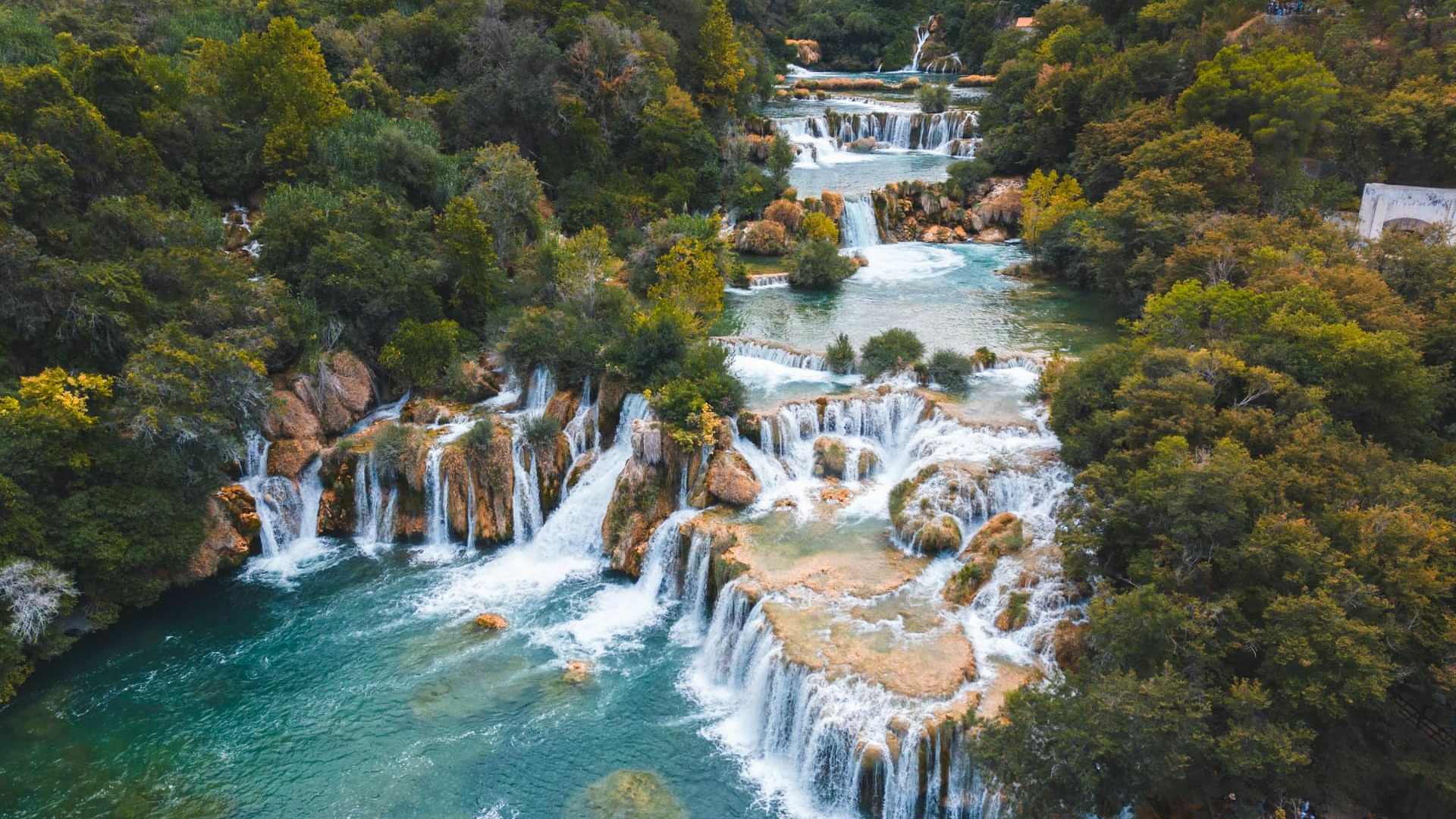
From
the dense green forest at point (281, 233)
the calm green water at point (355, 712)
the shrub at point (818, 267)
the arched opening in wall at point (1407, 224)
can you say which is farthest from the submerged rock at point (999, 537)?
the arched opening in wall at point (1407, 224)

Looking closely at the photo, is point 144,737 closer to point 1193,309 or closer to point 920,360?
point 920,360

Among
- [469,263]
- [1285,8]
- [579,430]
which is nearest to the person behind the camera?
[579,430]

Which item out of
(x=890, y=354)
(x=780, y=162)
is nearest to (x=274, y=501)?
(x=890, y=354)

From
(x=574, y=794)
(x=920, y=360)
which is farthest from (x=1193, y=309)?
(x=574, y=794)

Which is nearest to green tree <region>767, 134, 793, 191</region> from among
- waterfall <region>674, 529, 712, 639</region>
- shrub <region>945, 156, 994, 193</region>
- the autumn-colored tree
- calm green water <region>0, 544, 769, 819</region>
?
shrub <region>945, 156, 994, 193</region>

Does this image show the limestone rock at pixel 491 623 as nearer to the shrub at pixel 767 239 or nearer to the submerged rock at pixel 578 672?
the submerged rock at pixel 578 672

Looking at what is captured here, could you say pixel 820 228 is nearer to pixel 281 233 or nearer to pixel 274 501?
pixel 281 233
